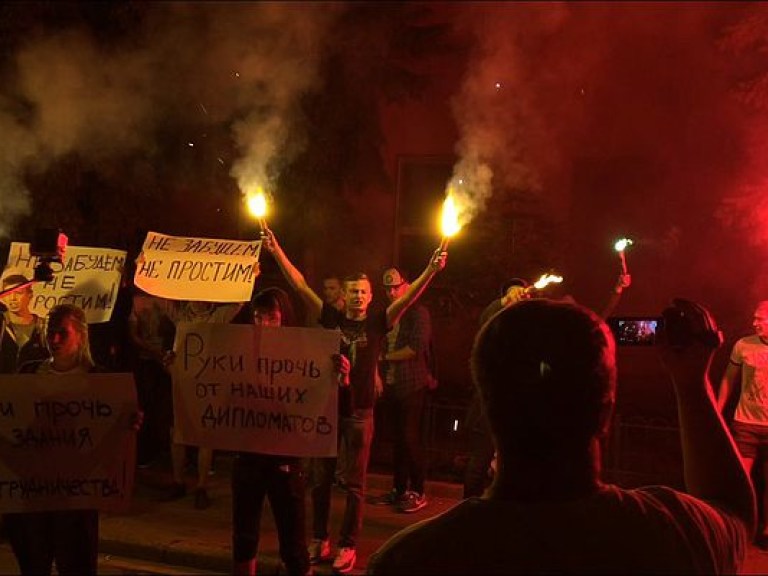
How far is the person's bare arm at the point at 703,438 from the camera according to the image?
1677mm

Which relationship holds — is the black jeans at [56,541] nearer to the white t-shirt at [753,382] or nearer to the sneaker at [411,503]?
the sneaker at [411,503]

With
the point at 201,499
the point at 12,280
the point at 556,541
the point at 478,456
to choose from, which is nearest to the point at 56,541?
the point at 12,280

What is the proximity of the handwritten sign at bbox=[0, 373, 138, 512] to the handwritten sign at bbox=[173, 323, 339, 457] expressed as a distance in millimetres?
560

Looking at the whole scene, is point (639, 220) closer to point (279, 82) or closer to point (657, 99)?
point (657, 99)

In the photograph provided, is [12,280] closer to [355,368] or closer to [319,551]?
[355,368]

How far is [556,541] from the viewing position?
1.41 metres

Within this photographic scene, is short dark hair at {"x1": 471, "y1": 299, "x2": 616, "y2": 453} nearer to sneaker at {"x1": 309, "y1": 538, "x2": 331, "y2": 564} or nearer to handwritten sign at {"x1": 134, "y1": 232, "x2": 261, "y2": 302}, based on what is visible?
sneaker at {"x1": 309, "y1": 538, "x2": 331, "y2": 564}

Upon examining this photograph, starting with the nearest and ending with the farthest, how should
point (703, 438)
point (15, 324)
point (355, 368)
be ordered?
point (703, 438), point (355, 368), point (15, 324)

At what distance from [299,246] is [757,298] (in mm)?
5838

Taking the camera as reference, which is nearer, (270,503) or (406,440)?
(270,503)

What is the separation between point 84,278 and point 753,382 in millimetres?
5716

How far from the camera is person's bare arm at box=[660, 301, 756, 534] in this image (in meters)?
1.68

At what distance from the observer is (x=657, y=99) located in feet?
32.9

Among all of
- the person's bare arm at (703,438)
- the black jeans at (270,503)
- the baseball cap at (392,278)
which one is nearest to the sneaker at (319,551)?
the black jeans at (270,503)
